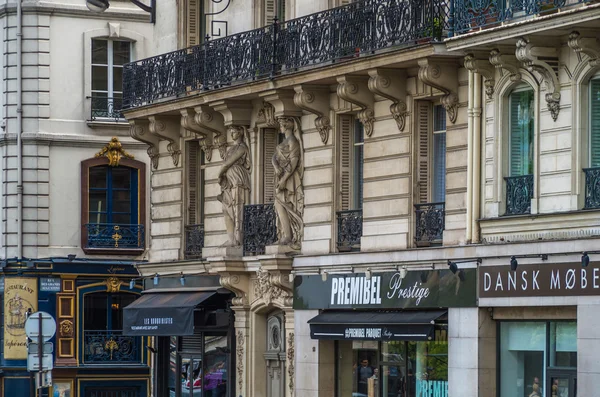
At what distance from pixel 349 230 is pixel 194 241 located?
264 inches

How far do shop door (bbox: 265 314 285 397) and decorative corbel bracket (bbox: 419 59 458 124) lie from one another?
7.63 metres

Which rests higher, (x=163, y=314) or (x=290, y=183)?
(x=290, y=183)

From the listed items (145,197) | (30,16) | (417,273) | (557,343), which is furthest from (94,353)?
(557,343)

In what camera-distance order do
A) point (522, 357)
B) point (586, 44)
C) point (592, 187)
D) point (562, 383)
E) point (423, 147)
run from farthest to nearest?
point (423, 147) → point (522, 357) → point (562, 383) → point (592, 187) → point (586, 44)

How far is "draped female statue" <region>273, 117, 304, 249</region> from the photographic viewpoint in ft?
120

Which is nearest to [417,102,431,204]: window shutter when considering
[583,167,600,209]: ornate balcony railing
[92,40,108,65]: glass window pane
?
[583,167,600,209]: ornate balcony railing

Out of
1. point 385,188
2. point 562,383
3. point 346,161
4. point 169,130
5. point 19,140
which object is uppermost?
point 19,140

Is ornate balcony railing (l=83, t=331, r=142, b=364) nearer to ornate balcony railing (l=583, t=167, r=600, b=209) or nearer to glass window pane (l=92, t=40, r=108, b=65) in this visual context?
glass window pane (l=92, t=40, r=108, b=65)

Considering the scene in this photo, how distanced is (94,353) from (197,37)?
12984 mm

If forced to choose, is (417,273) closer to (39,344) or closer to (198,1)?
(39,344)

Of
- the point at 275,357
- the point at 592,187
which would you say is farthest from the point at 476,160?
the point at 275,357

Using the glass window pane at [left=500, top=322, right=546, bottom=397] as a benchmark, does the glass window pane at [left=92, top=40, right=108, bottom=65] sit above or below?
above

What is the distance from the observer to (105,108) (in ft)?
170

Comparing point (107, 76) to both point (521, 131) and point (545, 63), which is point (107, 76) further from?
point (545, 63)
